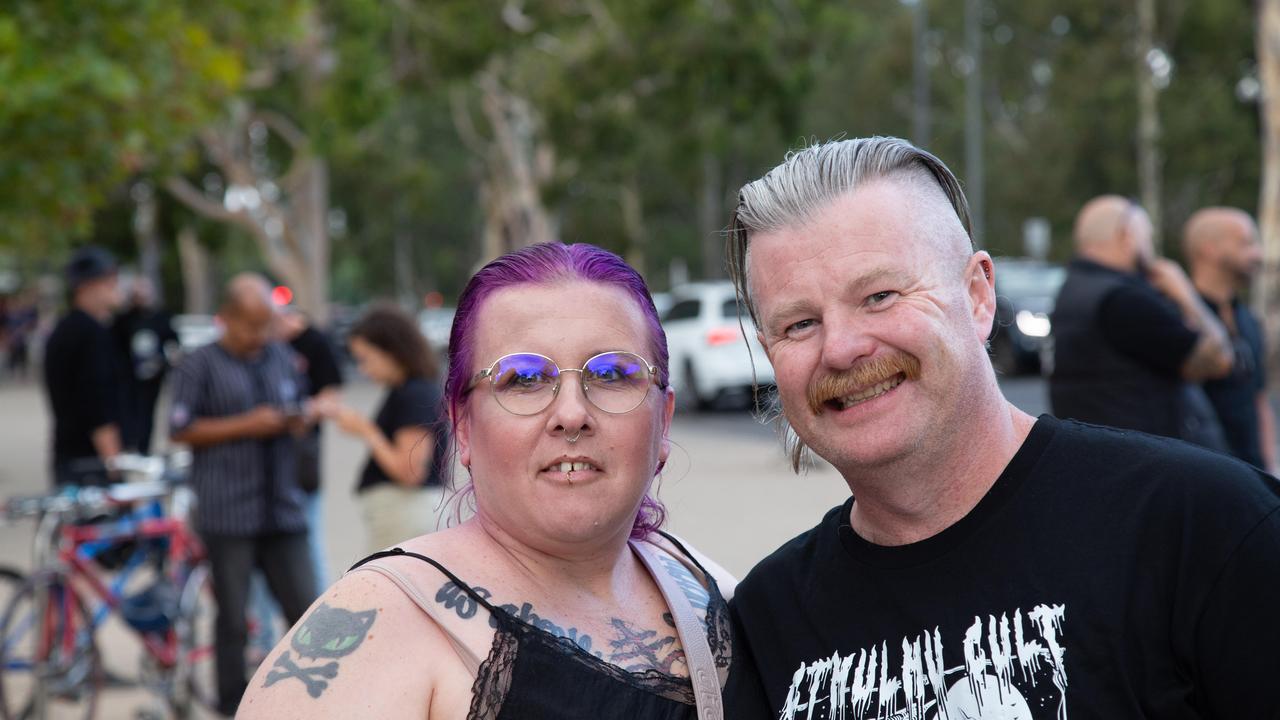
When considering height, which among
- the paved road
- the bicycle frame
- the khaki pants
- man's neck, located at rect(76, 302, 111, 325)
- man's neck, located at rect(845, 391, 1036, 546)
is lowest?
the paved road

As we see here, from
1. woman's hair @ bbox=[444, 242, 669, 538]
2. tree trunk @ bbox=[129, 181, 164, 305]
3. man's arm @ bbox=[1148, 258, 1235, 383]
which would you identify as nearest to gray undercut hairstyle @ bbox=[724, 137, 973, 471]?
woman's hair @ bbox=[444, 242, 669, 538]

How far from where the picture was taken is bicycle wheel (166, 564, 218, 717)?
6418 millimetres

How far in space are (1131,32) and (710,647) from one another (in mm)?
38786

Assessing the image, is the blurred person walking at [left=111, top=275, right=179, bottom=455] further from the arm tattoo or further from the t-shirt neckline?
the t-shirt neckline

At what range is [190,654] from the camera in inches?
257

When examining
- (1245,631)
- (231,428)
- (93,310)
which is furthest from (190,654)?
(1245,631)

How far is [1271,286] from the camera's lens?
20.6 meters

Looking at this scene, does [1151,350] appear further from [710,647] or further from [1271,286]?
[1271,286]

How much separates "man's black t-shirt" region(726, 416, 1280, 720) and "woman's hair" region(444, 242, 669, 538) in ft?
1.53

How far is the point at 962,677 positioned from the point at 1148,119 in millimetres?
35821

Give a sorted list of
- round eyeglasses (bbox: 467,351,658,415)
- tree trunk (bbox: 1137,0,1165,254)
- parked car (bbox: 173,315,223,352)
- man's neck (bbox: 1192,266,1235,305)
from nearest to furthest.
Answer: round eyeglasses (bbox: 467,351,658,415)
man's neck (bbox: 1192,266,1235,305)
parked car (bbox: 173,315,223,352)
tree trunk (bbox: 1137,0,1165,254)

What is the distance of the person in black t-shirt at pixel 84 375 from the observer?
8.09m

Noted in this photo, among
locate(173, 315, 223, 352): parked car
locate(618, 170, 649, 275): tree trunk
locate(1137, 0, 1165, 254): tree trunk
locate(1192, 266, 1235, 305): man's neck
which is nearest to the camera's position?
locate(1192, 266, 1235, 305): man's neck

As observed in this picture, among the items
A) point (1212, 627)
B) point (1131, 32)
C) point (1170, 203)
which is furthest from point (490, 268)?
point (1170, 203)
